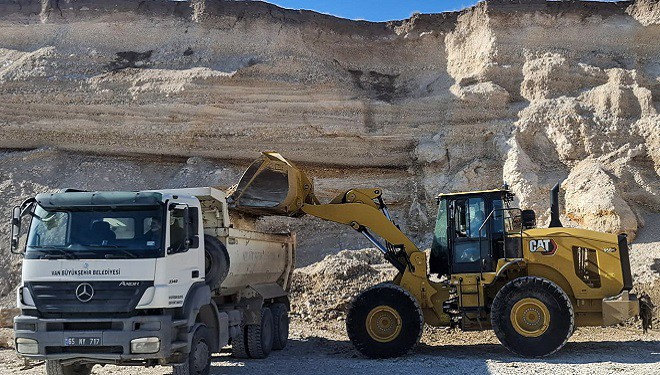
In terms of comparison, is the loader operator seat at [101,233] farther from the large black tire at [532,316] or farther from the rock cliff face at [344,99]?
the rock cliff face at [344,99]

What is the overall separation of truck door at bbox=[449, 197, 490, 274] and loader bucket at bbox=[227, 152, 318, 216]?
2.54 metres

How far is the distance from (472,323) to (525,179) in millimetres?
7796

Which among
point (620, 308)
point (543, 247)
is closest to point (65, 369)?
point (543, 247)

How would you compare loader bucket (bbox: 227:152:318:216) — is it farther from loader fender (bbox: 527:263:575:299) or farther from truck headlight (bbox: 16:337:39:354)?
truck headlight (bbox: 16:337:39:354)

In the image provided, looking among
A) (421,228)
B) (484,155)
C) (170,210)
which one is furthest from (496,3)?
(170,210)

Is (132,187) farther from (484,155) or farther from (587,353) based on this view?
(587,353)

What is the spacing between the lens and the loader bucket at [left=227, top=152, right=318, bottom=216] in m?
10.7

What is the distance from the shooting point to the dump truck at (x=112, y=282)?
7.10 m

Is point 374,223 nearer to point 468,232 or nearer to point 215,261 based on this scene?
point 468,232

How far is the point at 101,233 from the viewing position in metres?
7.39

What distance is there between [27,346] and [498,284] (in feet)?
20.8

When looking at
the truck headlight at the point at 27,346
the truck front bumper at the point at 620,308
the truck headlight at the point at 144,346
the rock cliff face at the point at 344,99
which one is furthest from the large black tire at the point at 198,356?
the rock cliff face at the point at 344,99

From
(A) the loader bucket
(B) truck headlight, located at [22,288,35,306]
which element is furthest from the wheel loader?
(B) truck headlight, located at [22,288,35,306]

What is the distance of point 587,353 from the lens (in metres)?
9.77
